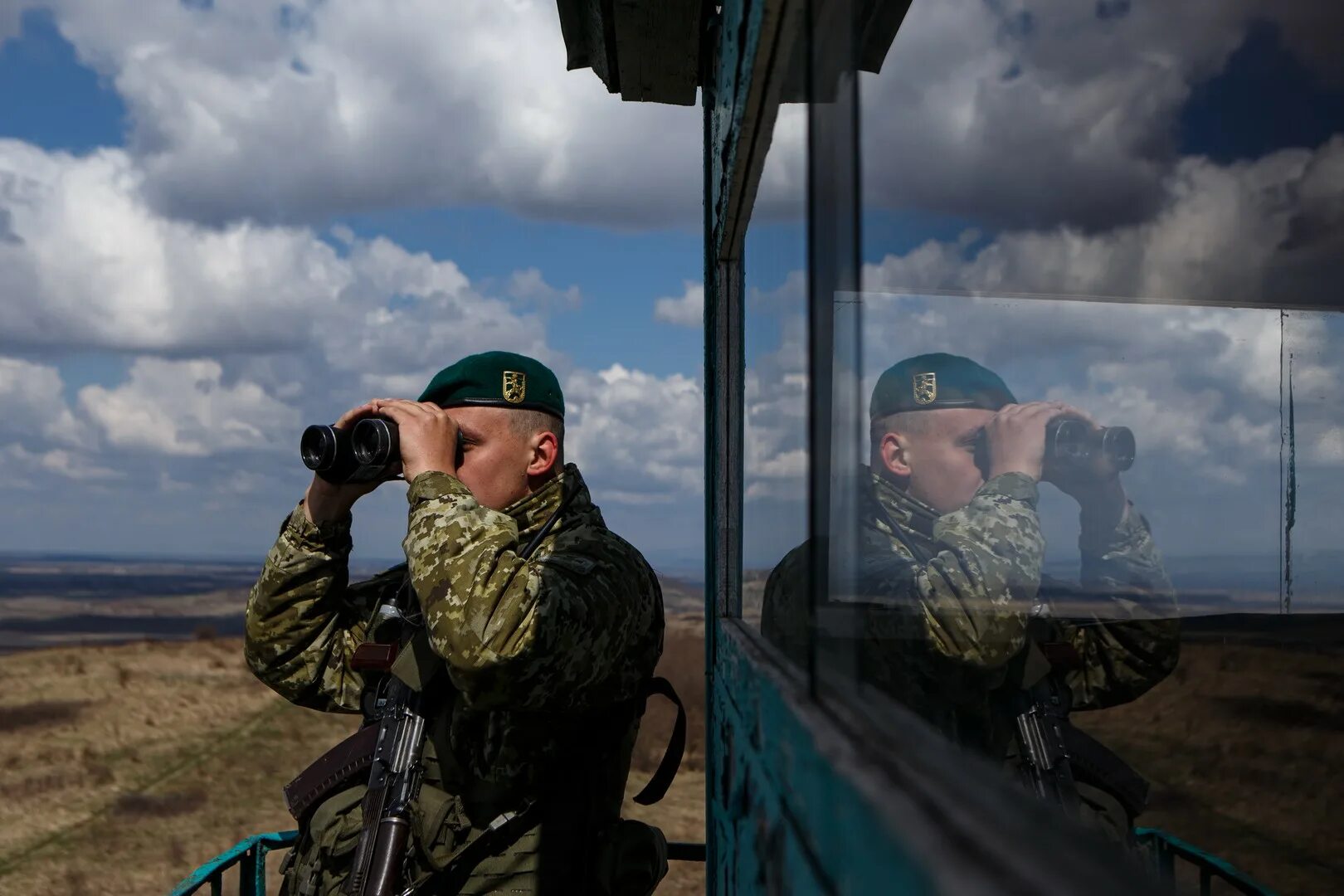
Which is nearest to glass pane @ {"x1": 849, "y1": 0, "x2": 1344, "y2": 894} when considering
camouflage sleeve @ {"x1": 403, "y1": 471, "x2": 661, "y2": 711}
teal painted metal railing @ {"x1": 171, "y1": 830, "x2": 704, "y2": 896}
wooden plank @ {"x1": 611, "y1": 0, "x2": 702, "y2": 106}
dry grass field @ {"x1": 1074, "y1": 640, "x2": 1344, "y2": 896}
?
dry grass field @ {"x1": 1074, "y1": 640, "x2": 1344, "y2": 896}

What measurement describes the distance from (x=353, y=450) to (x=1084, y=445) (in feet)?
6.69

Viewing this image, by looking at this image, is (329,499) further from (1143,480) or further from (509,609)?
(1143,480)

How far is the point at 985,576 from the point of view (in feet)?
1.53

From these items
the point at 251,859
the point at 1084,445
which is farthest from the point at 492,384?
the point at 1084,445

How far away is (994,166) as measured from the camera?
1.29 feet

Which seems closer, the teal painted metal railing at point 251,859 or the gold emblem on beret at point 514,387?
the teal painted metal railing at point 251,859

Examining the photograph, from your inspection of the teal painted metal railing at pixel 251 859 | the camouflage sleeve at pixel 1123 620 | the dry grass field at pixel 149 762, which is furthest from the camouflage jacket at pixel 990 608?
the dry grass field at pixel 149 762

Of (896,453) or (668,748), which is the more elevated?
(896,453)

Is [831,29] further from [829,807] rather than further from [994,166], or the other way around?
[829,807]

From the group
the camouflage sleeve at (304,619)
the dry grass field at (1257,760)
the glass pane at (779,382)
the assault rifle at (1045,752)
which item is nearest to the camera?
the dry grass field at (1257,760)

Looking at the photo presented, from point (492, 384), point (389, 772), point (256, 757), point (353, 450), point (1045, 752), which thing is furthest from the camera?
point (256, 757)

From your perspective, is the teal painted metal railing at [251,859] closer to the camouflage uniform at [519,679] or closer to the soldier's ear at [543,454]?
the camouflage uniform at [519,679]

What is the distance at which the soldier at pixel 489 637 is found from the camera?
188cm

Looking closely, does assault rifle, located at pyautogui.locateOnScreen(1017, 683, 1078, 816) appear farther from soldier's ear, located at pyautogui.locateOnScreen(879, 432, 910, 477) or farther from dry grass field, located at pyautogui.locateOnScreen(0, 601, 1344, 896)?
soldier's ear, located at pyautogui.locateOnScreen(879, 432, 910, 477)
